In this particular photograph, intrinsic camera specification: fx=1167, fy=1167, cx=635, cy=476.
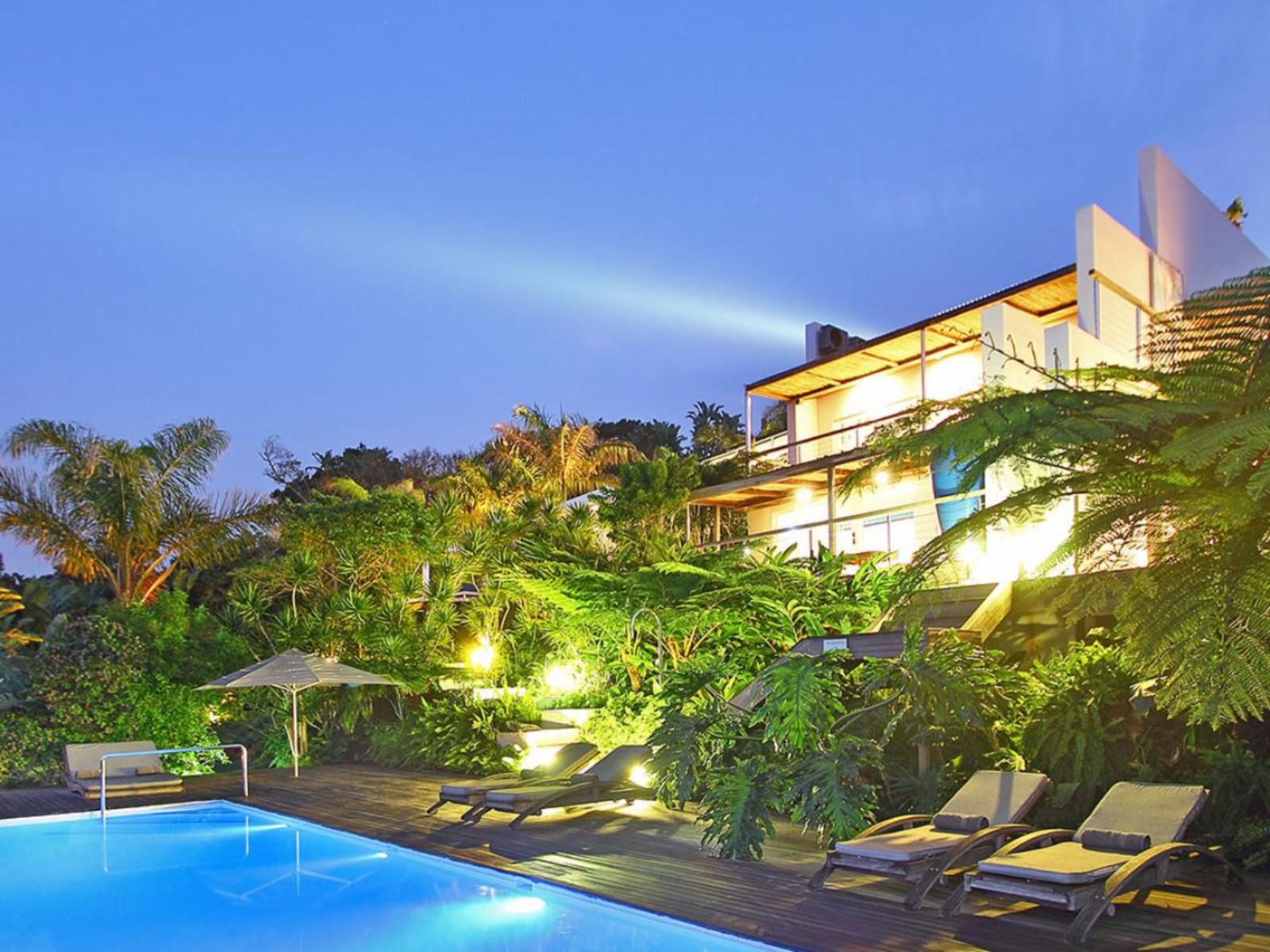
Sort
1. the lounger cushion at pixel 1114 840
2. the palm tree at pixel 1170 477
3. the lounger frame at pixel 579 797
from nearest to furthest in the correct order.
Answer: the palm tree at pixel 1170 477
the lounger cushion at pixel 1114 840
the lounger frame at pixel 579 797

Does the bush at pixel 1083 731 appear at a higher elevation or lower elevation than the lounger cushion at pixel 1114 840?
higher

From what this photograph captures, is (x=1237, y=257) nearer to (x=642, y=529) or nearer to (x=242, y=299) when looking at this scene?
(x=642, y=529)

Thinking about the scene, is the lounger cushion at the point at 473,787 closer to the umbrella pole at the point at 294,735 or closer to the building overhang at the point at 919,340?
the umbrella pole at the point at 294,735

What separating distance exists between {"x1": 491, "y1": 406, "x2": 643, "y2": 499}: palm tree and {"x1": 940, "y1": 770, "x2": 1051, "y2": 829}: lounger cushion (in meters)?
20.6

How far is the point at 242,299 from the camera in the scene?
7131 cm

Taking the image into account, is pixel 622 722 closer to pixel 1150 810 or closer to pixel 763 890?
pixel 763 890

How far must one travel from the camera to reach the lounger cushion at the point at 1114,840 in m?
7.29

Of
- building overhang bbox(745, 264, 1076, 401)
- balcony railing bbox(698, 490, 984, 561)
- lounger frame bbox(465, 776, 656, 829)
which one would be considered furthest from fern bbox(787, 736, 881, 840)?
balcony railing bbox(698, 490, 984, 561)

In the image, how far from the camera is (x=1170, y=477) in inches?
186

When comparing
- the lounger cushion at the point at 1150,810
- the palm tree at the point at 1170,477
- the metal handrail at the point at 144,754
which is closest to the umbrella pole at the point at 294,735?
the metal handrail at the point at 144,754

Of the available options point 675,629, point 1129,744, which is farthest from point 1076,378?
Answer: point 675,629

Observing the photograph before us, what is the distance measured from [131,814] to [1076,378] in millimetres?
11841

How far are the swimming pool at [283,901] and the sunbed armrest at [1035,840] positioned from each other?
5.85ft

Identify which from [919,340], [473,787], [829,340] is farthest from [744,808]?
[829,340]
